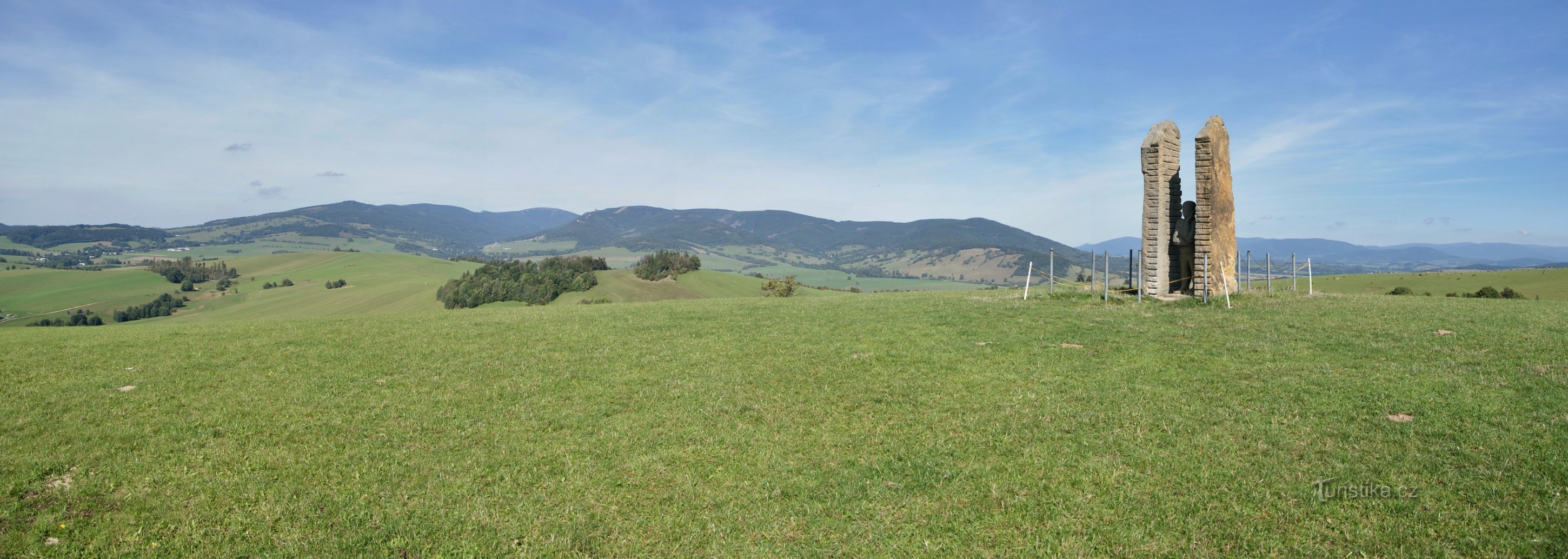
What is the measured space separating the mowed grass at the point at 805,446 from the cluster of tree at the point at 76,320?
114 m

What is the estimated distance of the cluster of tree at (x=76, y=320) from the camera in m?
94.1

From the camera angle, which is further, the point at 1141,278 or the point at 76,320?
the point at 76,320

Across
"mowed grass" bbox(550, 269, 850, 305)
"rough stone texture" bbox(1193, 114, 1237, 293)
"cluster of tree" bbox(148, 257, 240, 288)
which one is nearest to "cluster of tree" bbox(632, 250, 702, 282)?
"mowed grass" bbox(550, 269, 850, 305)

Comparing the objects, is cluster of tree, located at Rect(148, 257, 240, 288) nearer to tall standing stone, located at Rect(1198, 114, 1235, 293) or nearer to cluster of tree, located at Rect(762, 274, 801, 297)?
cluster of tree, located at Rect(762, 274, 801, 297)

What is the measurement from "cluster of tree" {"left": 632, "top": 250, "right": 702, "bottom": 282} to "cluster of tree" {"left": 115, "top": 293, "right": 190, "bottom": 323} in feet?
249

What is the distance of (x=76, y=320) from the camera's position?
93562mm

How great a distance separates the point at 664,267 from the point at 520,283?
97.6ft

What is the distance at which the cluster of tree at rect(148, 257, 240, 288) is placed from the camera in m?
137

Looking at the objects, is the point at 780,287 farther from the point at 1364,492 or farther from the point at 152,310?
the point at 152,310

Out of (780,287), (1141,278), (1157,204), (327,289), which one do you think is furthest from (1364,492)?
(327,289)

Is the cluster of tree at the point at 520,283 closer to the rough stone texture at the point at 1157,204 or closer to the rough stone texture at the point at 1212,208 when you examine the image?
the rough stone texture at the point at 1157,204

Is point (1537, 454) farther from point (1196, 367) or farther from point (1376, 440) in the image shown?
point (1196, 367)

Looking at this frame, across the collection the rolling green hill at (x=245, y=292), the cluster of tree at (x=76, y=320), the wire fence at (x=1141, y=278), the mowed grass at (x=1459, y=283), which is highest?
the wire fence at (x=1141, y=278)

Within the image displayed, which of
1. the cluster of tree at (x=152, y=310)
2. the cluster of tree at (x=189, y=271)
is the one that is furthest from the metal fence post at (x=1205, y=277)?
the cluster of tree at (x=189, y=271)
